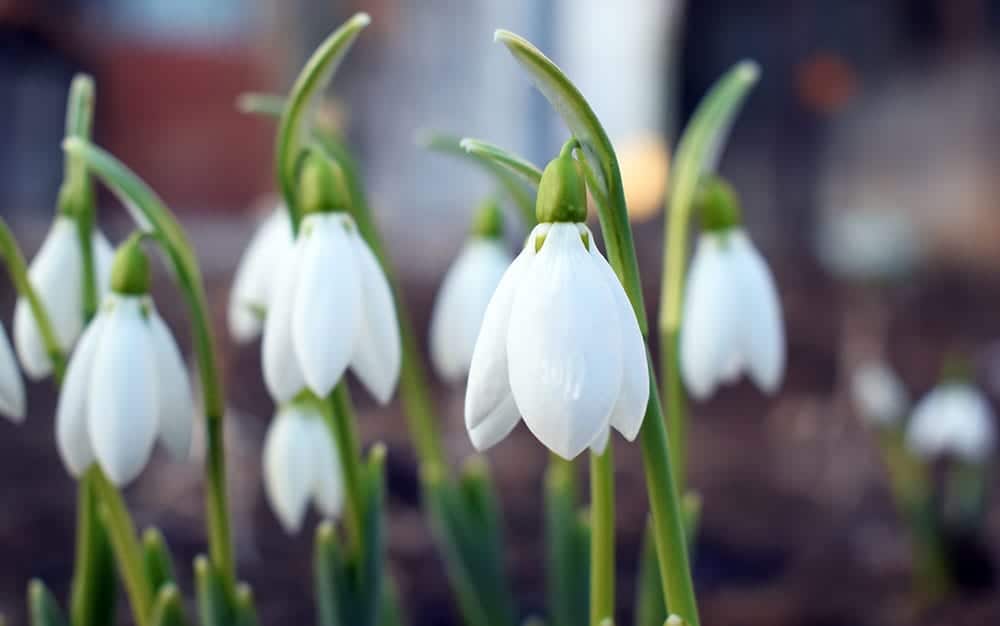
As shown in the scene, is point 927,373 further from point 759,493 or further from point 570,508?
point 570,508

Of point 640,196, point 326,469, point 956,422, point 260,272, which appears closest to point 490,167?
point 260,272

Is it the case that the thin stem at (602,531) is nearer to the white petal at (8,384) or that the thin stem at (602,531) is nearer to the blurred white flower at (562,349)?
the blurred white flower at (562,349)

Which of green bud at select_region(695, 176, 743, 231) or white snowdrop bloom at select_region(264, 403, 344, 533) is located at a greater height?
green bud at select_region(695, 176, 743, 231)

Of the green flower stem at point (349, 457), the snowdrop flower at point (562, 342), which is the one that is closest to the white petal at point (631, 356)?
the snowdrop flower at point (562, 342)

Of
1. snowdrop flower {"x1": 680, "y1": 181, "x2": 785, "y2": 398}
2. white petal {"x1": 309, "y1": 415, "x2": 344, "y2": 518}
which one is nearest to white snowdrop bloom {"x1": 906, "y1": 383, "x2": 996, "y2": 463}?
snowdrop flower {"x1": 680, "y1": 181, "x2": 785, "y2": 398}

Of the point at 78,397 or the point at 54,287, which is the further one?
the point at 54,287

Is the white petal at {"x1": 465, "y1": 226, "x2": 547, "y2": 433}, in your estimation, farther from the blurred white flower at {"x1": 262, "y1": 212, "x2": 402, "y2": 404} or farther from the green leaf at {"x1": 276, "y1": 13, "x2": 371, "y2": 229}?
the green leaf at {"x1": 276, "y1": 13, "x2": 371, "y2": 229}

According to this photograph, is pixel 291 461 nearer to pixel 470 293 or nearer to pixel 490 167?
pixel 470 293
